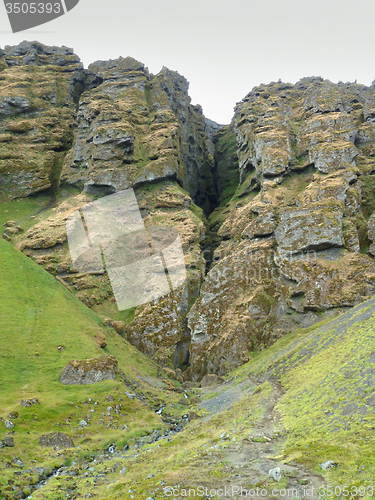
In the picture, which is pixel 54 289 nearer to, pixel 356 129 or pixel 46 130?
pixel 46 130

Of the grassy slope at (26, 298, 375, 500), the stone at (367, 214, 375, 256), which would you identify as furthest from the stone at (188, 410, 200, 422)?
the stone at (367, 214, 375, 256)

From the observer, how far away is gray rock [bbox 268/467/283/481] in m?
18.7

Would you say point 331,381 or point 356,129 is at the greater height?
point 356,129

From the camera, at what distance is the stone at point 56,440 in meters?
36.2

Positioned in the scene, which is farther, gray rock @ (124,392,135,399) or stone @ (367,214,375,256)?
stone @ (367,214,375,256)

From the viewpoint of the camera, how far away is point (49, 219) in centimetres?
10438

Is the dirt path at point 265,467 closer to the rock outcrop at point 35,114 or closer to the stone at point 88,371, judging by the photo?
the stone at point 88,371

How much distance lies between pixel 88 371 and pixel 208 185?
429ft

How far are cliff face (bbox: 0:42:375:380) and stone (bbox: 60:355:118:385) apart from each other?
20.2 meters

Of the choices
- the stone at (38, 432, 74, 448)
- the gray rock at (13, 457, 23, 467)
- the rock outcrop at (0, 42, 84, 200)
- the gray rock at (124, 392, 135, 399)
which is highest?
the rock outcrop at (0, 42, 84, 200)

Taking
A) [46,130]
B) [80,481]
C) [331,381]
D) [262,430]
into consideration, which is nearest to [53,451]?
[80,481]

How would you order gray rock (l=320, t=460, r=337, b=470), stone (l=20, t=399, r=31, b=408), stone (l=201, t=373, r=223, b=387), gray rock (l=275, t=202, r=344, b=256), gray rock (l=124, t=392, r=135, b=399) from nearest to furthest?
gray rock (l=320, t=460, r=337, b=470) → stone (l=20, t=399, r=31, b=408) → gray rock (l=124, t=392, r=135, b=399) → stone (l=201, t=373, r=223, b=387) → gray rock (l=275, t=202, r=344, b=256)

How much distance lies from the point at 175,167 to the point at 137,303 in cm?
5587

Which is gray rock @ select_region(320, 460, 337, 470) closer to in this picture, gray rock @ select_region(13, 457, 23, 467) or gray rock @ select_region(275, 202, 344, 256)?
gray rock @ select_region(13, 457, 23, 467)
